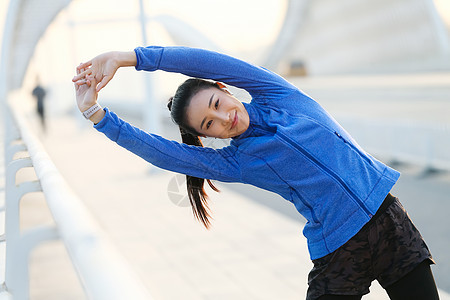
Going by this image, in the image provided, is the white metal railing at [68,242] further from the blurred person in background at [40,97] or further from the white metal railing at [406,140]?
the blurred person in background at [40,97]

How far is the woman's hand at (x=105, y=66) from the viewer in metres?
1.70

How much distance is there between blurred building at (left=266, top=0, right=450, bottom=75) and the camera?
3488 cm

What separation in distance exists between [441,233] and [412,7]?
110 feet

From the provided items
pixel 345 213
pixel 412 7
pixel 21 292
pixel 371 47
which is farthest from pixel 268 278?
pixel 371 47

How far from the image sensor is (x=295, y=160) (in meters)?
1.75

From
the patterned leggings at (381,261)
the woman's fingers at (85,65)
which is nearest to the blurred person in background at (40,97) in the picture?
the woman's fingers at (85,65)

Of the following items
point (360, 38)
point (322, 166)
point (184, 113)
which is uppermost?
point (184, 113)

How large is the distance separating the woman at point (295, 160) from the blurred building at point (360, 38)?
99.3 feet

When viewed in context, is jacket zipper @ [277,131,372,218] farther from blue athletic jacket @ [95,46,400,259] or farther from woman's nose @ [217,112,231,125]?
woman's nose @ [217,112,231,125]

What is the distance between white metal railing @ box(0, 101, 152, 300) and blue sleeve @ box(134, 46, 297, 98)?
0.42 m

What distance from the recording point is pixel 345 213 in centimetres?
176

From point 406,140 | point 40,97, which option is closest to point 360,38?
point 40,97

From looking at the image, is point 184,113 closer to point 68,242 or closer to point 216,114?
point 216,114

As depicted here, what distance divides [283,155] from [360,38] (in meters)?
42.7
